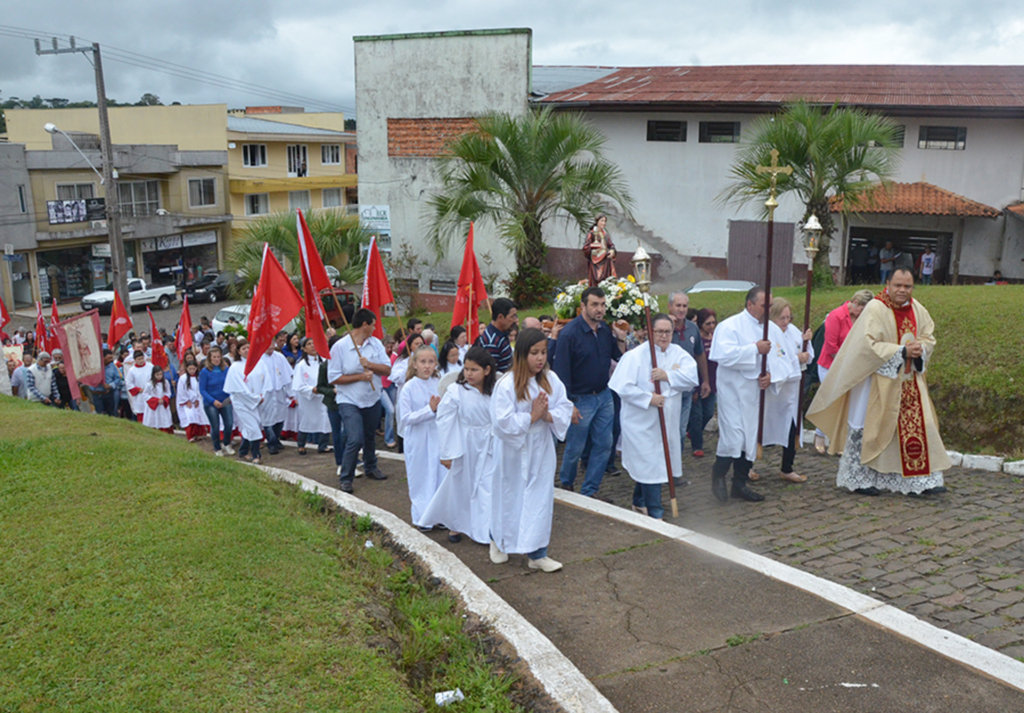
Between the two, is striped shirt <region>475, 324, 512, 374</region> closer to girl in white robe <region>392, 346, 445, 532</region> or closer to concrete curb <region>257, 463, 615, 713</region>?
girl in white robe <region>392, 346, 445, 532</region>

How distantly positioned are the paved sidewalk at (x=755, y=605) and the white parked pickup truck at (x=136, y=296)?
110 feet

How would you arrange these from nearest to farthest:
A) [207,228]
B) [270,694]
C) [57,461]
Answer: [270,694] → [57,461] → [207,228]

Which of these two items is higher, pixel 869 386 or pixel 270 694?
pixel 869 386

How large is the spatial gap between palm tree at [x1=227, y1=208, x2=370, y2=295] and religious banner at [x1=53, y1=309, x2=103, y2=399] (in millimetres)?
6830

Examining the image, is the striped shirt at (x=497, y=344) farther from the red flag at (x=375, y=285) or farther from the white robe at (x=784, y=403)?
the red flag at (x=375, y=285)

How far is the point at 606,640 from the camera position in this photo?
5.10 metres

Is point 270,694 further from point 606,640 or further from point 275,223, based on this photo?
point 275,223

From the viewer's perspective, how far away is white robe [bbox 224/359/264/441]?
1218 centimetres

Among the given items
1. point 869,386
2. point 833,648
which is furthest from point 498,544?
point 869,386

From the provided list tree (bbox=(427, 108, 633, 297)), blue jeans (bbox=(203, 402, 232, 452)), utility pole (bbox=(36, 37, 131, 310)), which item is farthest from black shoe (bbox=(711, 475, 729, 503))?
utility pole (bbox=(36, 37, 131, 310))

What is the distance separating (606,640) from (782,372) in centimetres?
393

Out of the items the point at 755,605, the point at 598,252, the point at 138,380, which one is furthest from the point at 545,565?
the point at 138,380

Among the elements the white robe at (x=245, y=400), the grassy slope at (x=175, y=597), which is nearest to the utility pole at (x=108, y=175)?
the white robe at (x=245, y=400)

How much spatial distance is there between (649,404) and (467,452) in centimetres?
158
